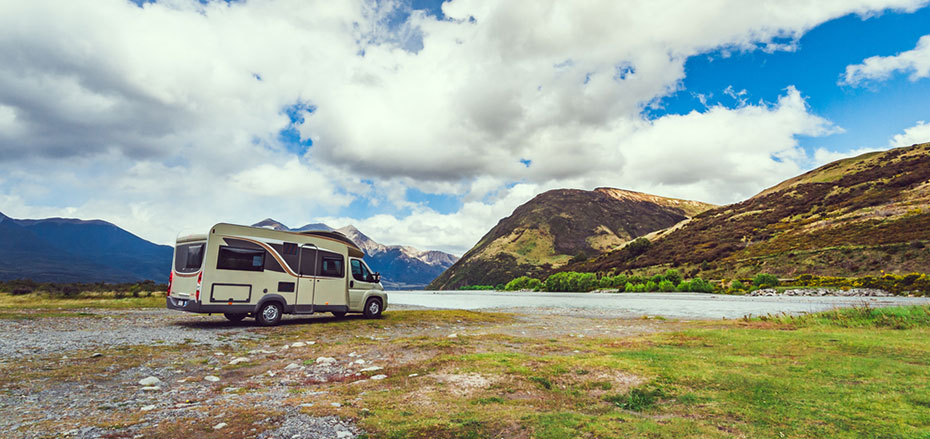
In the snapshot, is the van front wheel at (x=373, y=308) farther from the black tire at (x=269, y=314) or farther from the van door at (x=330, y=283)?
the black tire at (x=269, y=314)

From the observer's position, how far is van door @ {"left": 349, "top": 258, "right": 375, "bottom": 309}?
2256 centimetres

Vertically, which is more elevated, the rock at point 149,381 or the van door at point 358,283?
the van door at point 358,283

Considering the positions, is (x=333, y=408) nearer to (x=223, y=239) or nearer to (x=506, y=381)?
(x=506, y=381)

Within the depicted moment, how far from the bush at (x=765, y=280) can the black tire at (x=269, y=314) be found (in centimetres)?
8331

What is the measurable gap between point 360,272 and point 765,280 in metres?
80.9

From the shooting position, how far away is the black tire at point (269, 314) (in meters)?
19.2

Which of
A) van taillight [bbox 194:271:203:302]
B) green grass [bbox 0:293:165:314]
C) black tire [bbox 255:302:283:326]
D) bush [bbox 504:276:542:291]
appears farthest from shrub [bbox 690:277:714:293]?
van taillight [bbox 194:271:203:302]

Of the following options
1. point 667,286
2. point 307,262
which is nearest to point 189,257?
point 307,262

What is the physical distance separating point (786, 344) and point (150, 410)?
1690cm

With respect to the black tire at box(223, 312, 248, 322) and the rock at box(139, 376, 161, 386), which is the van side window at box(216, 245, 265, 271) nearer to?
the black tire at box(223, 312, 248, 322)

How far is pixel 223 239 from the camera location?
1783cm

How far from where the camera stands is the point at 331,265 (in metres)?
21.4

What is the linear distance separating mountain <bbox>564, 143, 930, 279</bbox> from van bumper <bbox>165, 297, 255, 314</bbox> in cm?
8999

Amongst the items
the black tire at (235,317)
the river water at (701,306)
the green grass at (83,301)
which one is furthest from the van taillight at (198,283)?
the river water at (701,306)
